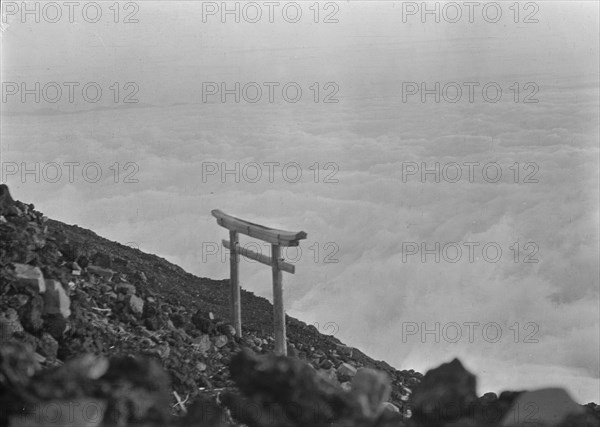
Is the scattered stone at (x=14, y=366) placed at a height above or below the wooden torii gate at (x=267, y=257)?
above

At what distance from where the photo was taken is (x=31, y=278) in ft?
22.6

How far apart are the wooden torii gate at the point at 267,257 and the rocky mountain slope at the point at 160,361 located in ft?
0.66

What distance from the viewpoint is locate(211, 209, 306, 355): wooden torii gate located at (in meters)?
7.81

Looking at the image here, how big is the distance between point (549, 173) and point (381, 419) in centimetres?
2519

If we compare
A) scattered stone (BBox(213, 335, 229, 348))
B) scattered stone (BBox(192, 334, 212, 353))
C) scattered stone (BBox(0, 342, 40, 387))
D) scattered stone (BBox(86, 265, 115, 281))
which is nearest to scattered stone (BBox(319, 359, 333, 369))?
scattered stone (BBox(213, 335, 229, 348))

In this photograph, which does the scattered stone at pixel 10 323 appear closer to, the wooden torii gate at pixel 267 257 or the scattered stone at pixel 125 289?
the scattered stone at pixel 125 289

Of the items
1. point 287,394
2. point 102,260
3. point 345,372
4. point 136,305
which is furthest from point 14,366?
point 102,260

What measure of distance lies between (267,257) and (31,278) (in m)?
2.10

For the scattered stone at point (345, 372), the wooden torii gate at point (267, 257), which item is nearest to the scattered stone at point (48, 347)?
the wooden torii gate at point (267, 257)

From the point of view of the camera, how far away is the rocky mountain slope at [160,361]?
9.54 ft

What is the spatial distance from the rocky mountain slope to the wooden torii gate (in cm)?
20

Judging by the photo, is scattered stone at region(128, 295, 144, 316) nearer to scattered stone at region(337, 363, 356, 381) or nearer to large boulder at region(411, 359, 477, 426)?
scattered stone at region(337, 363, 356, 381)

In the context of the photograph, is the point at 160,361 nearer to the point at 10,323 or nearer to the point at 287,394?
the point at 10,323

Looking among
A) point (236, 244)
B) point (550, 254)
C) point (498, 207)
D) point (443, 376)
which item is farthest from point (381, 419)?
point (498, 207)
